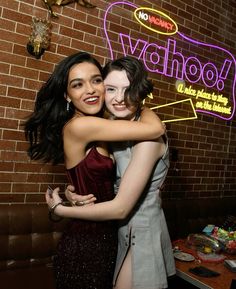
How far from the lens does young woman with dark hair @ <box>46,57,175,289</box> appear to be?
5.04 feet

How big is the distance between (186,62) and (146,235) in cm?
300

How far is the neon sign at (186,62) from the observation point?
3.57m

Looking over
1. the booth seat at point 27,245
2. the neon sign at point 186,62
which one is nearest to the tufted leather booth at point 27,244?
the booth seat at point 27,245

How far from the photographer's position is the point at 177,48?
399cm

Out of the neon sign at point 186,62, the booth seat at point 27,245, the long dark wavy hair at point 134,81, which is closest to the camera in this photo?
the long dark wavy hair at point 134,81

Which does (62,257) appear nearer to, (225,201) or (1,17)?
(1,17)

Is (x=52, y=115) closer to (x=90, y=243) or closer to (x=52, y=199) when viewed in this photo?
(x=52, y=199)

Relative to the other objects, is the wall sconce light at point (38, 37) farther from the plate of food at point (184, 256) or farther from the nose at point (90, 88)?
the plate of food at point (184, 256)

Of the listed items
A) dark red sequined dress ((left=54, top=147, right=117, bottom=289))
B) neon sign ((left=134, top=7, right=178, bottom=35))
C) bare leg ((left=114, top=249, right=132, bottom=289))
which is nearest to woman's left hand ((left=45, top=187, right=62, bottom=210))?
dark red sequined dress ((left=54, top=147, right=117, bottom=289))

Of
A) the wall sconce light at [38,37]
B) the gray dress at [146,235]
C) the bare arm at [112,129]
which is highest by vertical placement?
the wall sconce light at [38,37]

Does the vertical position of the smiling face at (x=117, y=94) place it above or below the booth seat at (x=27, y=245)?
above

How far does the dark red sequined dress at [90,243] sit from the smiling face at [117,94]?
24 cm

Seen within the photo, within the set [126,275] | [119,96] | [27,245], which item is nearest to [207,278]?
[126,275]

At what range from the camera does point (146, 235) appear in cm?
158
